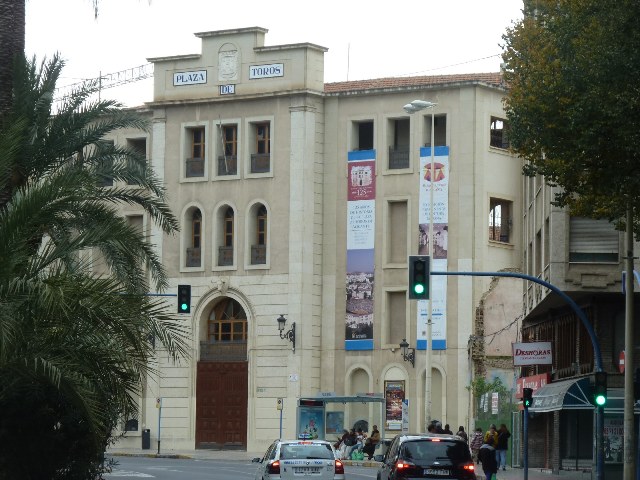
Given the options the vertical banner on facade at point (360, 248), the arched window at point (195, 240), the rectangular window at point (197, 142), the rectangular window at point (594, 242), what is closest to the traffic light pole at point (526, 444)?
the rectangular window at point (594, 242)

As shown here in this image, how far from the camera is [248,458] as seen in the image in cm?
6238

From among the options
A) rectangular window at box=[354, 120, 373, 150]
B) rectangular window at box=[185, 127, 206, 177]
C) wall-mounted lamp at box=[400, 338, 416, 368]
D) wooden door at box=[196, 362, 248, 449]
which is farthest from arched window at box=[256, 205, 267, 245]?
wall-mounted lamp at box=[400, 338, 416, 368]

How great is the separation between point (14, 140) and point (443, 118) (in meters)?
48.3

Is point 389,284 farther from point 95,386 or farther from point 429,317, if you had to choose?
point 95,386

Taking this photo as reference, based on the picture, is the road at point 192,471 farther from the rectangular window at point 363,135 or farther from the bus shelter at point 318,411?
the rectangular window at point 363,135

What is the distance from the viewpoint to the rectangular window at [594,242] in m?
42.8

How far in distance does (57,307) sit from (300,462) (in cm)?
1096

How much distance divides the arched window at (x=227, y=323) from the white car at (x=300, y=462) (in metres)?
39.7

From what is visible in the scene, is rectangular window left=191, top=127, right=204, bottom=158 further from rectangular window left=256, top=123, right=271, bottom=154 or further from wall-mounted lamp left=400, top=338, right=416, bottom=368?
wall-mounted lamp left=400, top=338, right=416, bottom=368

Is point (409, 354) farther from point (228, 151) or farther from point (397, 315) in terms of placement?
point (228, 151)

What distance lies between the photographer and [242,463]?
186ft

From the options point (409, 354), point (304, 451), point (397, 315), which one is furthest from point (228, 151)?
point (304, 451)

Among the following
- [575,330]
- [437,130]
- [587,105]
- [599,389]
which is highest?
[437,130]

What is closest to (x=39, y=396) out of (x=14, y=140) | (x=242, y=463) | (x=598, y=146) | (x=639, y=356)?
(x=14, y=140)
